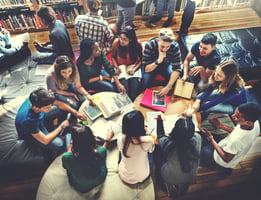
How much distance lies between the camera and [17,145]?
2170 mm

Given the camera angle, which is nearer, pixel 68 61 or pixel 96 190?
pixel 96 190

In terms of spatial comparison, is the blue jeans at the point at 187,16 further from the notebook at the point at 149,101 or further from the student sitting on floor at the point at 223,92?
the notebook at the point at 149,101

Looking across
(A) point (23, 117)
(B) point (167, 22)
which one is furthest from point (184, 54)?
(A) point (23, 117)

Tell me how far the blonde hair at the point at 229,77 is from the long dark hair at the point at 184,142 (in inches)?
32.4

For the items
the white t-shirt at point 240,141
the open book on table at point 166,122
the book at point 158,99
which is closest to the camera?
the white t-shirt at point 240,141

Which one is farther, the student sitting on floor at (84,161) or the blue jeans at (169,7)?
the blue jeans at (169,7)

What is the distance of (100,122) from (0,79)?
1610mm

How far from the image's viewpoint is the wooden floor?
231 cm

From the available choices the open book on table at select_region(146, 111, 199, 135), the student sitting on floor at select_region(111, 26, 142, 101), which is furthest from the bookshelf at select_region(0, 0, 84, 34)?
the open book on table at select_region(146, 111, 199, 135)

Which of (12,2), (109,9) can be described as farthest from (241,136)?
(12,2)

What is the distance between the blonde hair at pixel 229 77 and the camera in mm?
2191

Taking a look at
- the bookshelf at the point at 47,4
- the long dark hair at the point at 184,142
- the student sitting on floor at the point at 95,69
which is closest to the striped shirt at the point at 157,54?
the student sitting on floor at the point at 95,69

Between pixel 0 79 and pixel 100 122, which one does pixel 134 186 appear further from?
pixel 0 79

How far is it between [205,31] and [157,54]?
2.03 meters
